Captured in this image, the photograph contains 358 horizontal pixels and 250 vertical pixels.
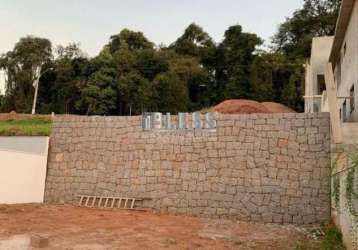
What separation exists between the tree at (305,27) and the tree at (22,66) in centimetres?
2440

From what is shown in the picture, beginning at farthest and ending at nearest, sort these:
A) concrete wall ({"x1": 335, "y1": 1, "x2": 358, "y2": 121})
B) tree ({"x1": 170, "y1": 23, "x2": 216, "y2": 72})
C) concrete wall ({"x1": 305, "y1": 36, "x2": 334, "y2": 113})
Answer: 1. tree ({"x1": 170, "y1": 23, "x2": 216, "y2": 72})
2. concrete wall ({"x1": 305, "y1": 36, "x2": 334, "y2": 113})
3. concrete wall ({"x1": 335, "y1": 1, "x2": 358, "y2": 121})

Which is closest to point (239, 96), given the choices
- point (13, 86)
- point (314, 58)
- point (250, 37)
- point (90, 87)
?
point (250, 37)

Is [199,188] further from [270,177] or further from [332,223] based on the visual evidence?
[332,223]

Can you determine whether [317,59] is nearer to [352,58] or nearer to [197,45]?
[352,58]

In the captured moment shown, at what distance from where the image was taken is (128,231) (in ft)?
25.3

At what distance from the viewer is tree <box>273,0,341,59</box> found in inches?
1382

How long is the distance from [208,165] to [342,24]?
225 inches

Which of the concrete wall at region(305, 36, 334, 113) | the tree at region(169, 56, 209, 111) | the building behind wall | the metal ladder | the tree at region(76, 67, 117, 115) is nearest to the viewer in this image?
the building behind wall

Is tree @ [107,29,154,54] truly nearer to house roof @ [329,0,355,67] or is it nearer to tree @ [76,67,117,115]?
tree @ [76,67,117,115]

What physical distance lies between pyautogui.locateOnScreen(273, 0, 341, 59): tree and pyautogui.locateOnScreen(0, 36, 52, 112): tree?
24401 mm

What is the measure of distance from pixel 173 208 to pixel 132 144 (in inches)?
77.1

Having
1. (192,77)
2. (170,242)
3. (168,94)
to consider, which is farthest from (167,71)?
(170,242)

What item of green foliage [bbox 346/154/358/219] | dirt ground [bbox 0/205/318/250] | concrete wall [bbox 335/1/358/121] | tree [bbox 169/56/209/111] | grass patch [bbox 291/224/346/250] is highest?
tree [bbox 169/56/209/111]

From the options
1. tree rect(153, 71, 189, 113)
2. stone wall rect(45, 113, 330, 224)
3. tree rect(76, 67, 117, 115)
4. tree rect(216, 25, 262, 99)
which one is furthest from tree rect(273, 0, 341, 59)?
stone wall rect(45, 113, 330, 224)
